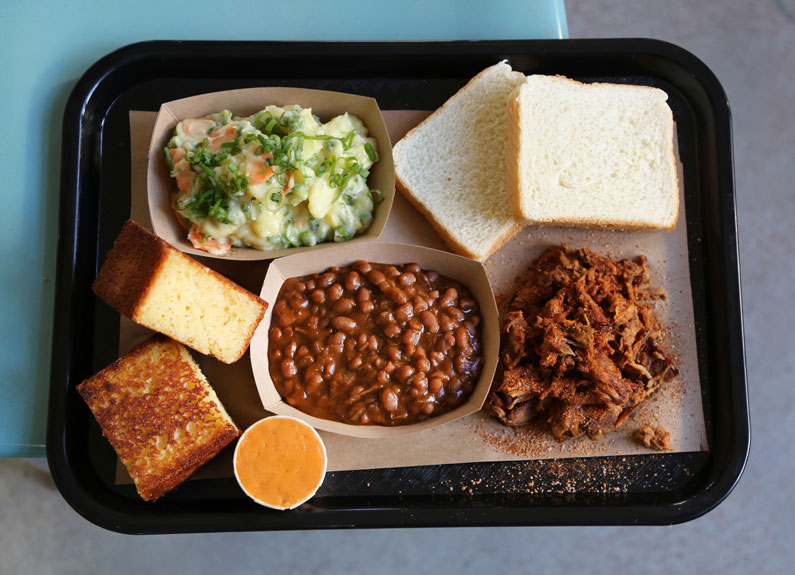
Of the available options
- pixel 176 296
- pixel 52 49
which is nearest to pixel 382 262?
pixel 176 296

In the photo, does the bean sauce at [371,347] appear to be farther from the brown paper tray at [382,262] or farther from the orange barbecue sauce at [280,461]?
the orange barbecue sauce at [280,461]

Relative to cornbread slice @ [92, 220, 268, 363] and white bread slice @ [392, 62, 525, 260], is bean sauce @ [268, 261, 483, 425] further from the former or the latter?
white bread slice @ [392, 62, 525, 260]

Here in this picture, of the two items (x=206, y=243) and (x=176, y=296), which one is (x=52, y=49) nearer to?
(x=206, y=243)

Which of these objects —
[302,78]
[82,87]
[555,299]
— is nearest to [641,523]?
[555,299]

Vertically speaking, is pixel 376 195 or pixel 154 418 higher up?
pixel 376 195

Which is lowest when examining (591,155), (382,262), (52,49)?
(382,262)

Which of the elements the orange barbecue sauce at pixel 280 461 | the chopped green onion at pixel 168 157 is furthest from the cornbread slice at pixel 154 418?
the chopped green onion at pixel 168 157
